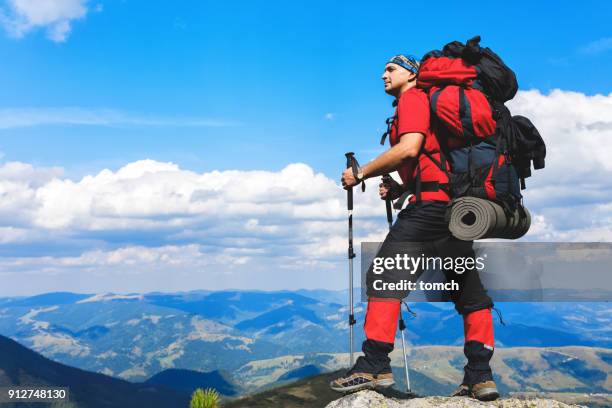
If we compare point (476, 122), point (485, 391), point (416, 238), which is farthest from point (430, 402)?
point (476, 122)

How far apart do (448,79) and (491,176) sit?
138cm

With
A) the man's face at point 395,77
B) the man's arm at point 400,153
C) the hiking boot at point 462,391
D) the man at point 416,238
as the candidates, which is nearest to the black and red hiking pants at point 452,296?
the man at point 416,238

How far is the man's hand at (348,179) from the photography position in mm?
8242

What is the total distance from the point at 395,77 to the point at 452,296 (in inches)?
125

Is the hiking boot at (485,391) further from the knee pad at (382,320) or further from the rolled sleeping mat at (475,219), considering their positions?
the rolled sleeping mat at (475,219)

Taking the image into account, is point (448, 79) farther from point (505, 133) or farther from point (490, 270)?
point (490, 270)

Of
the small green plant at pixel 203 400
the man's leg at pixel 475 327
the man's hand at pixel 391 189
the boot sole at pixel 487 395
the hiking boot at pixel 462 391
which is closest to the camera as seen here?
the boot sole at pixel 487 395

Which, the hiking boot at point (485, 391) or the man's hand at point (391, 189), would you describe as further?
the man's hand at point (391, 189)

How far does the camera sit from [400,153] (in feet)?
25.3

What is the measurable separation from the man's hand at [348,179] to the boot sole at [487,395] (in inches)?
129

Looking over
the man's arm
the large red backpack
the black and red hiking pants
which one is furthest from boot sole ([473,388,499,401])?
the man's arm

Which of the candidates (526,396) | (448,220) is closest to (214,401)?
(526,396)

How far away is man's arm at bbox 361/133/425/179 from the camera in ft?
25.3

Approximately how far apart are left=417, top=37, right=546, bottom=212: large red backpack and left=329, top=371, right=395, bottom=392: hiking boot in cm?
256
